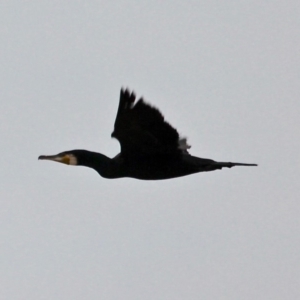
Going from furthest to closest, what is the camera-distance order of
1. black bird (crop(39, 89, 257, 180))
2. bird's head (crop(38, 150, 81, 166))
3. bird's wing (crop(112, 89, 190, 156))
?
bird's head (crop(38, 150, 81, 166)) < black bird (crop(39, 89, 257, 180)) < bird's wing (crop(112, 89, 190, 156))

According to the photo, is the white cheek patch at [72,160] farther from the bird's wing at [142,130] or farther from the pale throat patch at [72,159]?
the bird's wing at [142,130]

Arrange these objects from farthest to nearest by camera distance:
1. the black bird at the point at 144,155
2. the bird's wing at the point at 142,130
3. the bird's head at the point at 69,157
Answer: the bird's head at the point at 69,157 < the black bird at the point at 144,155 < the bird's wing at the point at 142,130

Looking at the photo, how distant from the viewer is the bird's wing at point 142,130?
650 inches

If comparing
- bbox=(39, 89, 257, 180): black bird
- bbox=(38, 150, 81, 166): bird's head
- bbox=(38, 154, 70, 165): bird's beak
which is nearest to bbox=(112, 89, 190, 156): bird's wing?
bbox=(39, 89, 257, 180): black bird

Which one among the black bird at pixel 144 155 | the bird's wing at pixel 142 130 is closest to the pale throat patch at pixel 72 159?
the black bird at pixel 144 155

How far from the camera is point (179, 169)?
58.0 ft

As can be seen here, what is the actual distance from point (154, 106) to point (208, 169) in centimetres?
181

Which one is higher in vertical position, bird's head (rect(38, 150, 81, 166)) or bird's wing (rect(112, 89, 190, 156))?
bird's wing (rect(112, 89, 190, 156))

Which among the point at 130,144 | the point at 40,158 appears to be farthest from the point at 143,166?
the point at 40,158

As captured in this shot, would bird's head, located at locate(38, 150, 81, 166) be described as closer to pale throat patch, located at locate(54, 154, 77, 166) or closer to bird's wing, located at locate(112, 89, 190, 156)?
pale throat patch, located at locate(54, 154, 77, 166)

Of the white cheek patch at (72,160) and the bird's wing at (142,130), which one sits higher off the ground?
the bird's wing at (142,130)

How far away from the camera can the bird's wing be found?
16500 millimetres

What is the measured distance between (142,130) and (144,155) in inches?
25.8

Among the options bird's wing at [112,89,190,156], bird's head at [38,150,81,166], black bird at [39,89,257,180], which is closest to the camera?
bird's wing at [112,89,190,156]
